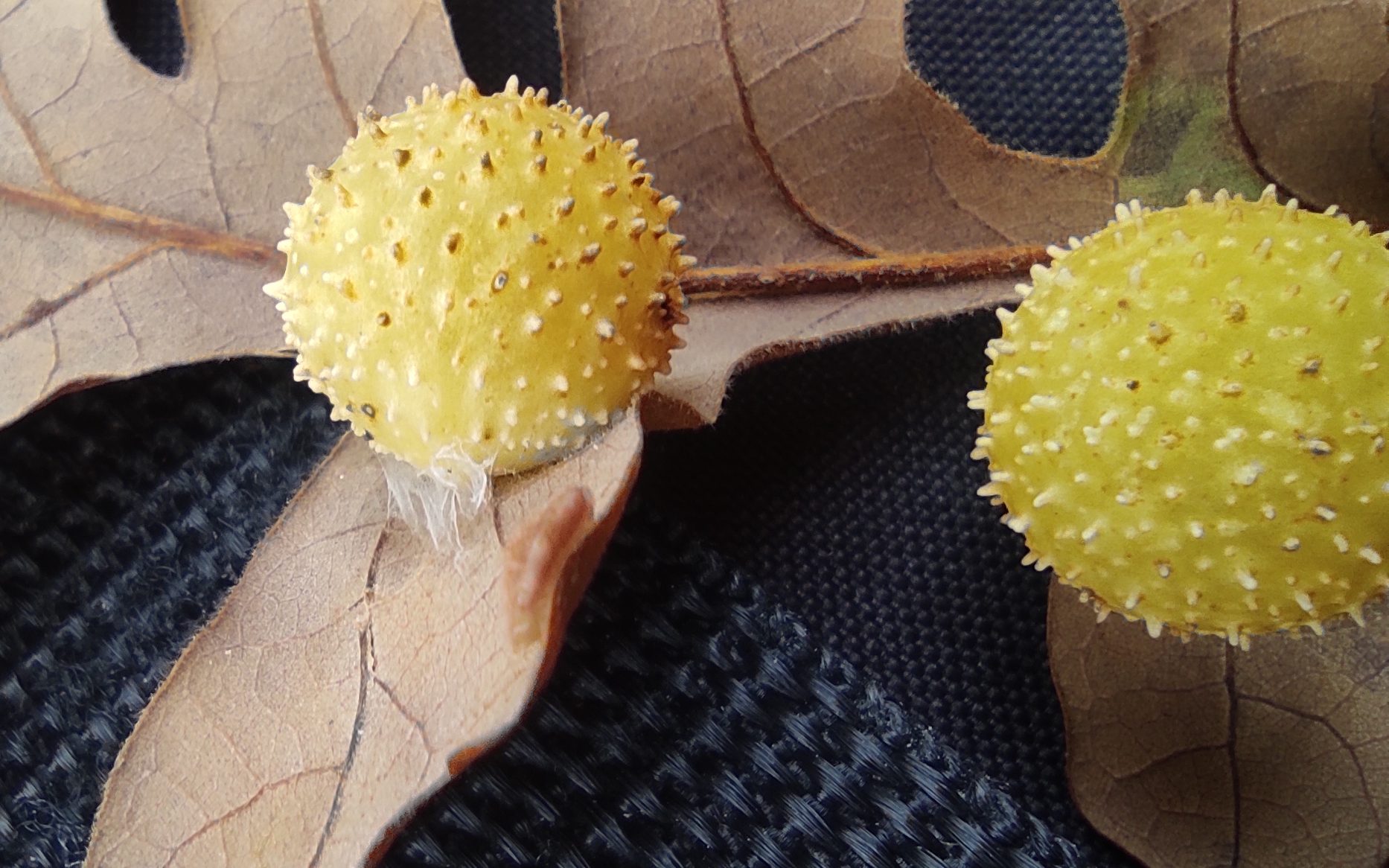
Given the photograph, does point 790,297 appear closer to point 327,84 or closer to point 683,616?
point 683,616

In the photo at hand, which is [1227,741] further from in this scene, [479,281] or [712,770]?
[479,281]

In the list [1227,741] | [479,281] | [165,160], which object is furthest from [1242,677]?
[165,160]

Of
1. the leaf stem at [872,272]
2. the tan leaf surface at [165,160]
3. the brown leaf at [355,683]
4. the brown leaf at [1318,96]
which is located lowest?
the brown leaf at [355,683]

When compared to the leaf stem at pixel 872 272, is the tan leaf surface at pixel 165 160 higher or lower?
higher

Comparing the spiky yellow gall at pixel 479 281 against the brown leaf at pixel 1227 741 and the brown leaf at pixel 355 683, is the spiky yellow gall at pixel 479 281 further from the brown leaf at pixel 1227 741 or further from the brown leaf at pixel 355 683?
the brown leaf at pixel 1227 741

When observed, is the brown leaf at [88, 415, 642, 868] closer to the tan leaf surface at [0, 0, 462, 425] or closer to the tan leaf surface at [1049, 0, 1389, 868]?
the tan leaf surface at [0, 0, 462, 425]

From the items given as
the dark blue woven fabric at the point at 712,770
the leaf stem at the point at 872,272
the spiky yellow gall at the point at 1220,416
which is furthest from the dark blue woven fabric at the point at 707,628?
the spiky yellow gall at the point at 1220,416
